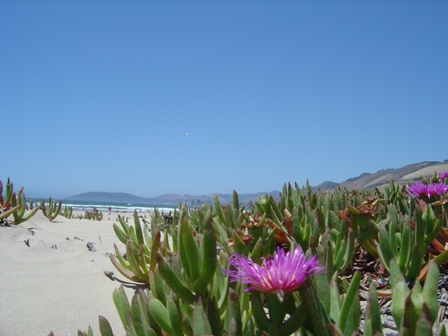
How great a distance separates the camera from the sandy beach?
164 centimetres

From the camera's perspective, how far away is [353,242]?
1.41 m

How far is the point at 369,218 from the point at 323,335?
75 centimetres

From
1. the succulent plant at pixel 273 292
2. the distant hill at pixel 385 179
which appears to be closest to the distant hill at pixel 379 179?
the distant hill at pixel 385 179

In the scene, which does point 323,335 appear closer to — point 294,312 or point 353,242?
point 294,312

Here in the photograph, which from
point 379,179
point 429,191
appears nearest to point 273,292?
point 429,191

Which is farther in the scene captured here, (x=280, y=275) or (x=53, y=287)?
(x=53, y=287)

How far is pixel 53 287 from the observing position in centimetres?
204

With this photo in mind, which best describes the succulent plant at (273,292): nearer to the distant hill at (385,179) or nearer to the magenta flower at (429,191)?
the magenta flower at (429,191)

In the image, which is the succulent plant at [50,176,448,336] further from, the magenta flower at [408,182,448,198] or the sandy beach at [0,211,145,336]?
the sandy beach at [0,211,145,336]

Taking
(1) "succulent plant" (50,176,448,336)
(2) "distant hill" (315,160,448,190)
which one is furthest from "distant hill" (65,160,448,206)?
(1) "succulent plant" (50,176,448,336)

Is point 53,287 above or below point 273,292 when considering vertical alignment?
below

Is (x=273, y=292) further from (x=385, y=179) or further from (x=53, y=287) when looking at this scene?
(x=385, y=179)

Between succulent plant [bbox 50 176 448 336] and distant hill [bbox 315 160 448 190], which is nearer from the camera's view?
succulent plant [bbox 50 176 448 336]

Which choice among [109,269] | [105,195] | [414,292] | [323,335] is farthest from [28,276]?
[105,195]
